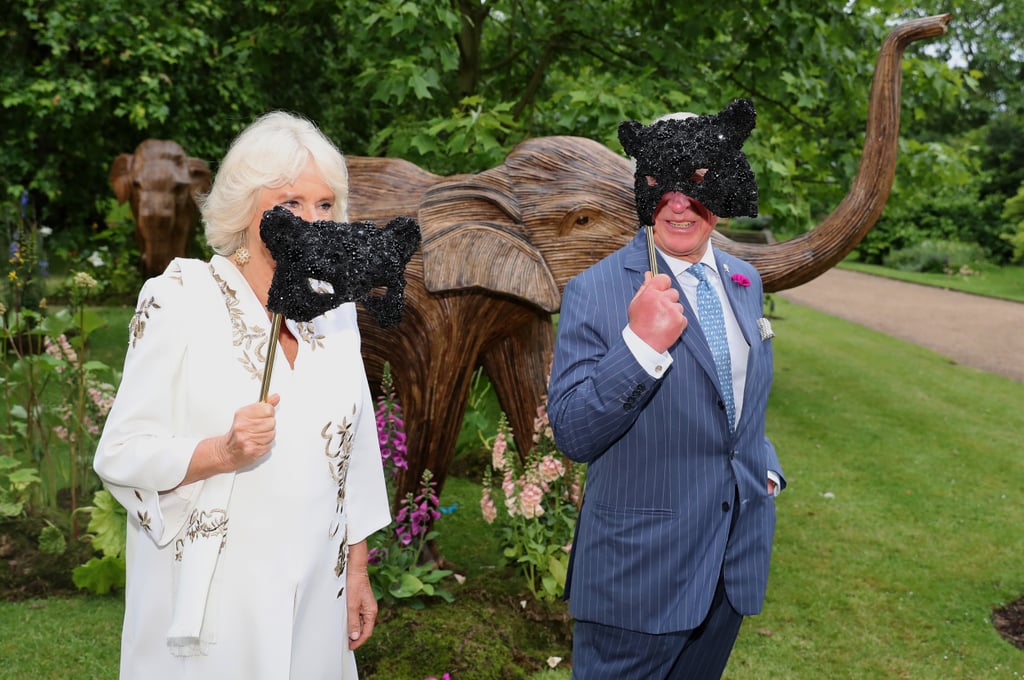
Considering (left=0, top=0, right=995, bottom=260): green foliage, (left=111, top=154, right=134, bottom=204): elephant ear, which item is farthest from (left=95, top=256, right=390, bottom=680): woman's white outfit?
(left=111, top=154, right=134, bottom=204): elephant ear

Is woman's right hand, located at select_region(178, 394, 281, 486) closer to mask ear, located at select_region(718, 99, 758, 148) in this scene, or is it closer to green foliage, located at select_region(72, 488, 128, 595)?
mask ear, located at select_region(718, 99, 758, 148)

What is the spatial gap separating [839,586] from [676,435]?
10.6 feet

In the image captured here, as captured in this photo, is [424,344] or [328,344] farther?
[424,344]

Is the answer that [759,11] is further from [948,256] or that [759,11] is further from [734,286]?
[948,256]

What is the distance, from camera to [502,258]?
11.6 ft

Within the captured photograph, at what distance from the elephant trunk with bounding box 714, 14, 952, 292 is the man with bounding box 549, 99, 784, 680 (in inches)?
51.1

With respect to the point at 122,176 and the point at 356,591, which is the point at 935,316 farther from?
the point at 356,591

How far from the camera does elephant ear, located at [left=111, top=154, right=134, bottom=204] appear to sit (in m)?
7.62

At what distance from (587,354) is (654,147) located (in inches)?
17.9

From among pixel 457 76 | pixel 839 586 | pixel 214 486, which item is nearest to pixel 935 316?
pixel 457 76

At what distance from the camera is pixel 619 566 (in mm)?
2037

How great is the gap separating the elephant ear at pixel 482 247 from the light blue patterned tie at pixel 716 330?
145 centimetres

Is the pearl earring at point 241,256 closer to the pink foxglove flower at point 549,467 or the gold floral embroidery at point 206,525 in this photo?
the gold floral embroidery at point 206,525

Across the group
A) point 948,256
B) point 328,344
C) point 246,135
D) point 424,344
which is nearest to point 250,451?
point 328,344
